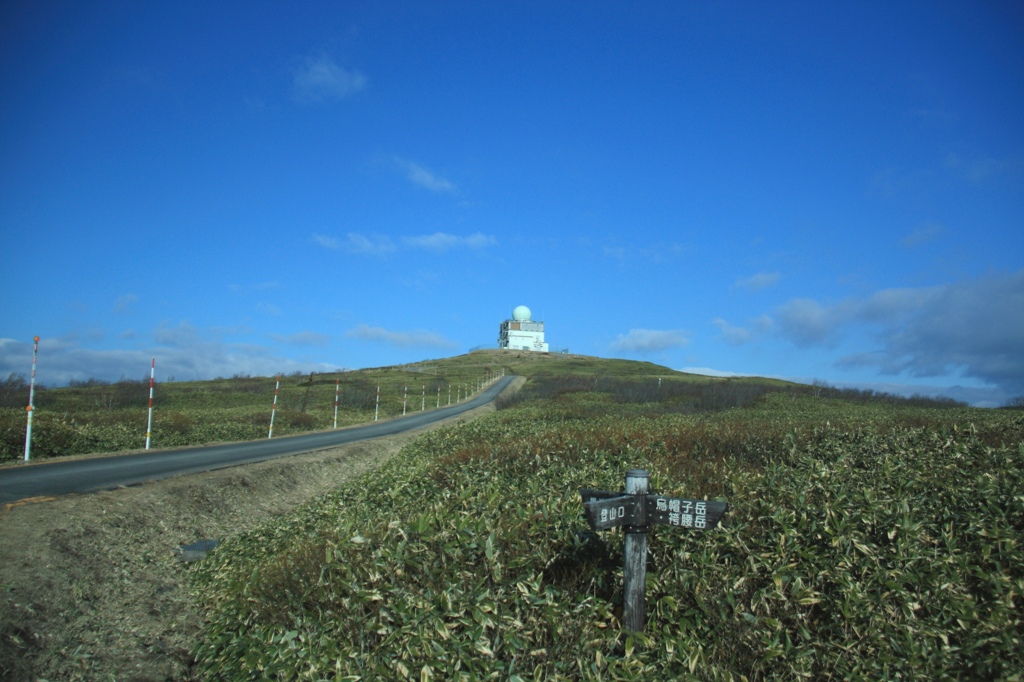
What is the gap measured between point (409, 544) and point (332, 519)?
3.30 m

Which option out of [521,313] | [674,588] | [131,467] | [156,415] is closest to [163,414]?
[156,415]

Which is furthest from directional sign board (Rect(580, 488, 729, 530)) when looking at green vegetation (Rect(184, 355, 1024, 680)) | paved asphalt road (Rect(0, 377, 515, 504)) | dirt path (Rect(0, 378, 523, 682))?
paved asphalt road (Rect(0, 377, 515, 504))

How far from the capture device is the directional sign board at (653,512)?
5.12 meters

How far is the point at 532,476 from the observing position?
8648 mm

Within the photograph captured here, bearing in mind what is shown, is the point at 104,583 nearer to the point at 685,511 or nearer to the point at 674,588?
the point at 674,588

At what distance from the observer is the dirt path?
571cm

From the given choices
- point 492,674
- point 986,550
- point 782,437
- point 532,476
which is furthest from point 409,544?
point 782,437

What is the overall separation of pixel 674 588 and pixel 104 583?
5.76 m

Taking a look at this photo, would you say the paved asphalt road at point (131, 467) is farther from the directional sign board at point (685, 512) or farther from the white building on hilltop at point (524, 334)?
the white building on hilltop at point (524, 334)

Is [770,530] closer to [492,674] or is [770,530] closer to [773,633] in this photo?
[773,633]

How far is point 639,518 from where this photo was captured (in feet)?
Result: 17.3

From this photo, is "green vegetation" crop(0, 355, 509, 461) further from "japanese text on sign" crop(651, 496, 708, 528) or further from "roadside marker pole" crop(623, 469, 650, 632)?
"japanese text on sign" crop(651, 496, 708, 528)

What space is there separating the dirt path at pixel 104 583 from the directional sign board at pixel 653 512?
3.97 meters

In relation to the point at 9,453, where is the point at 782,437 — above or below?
above
